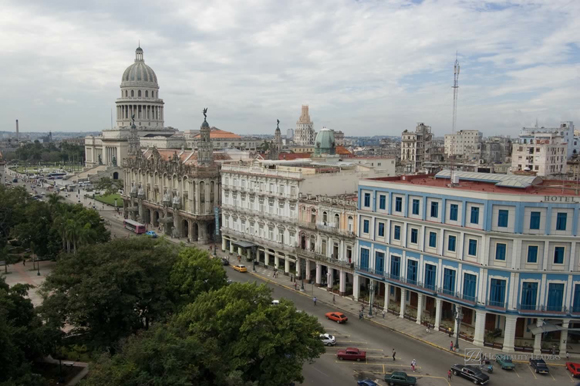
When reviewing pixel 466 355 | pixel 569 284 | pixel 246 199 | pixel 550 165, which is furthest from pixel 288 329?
pixel 550 165

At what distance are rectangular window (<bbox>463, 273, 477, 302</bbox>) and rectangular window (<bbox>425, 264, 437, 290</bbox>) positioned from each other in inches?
141

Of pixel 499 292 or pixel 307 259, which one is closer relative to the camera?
pixel 499 292

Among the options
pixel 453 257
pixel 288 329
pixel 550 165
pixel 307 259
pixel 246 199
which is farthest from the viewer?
pixel 550 165

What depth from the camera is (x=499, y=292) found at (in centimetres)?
4828

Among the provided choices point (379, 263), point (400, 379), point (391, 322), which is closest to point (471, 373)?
point (400, 379)

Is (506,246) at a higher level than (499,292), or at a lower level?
higher

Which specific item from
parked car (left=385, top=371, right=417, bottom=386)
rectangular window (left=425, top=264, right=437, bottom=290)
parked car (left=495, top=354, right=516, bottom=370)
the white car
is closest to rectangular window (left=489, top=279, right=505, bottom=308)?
parked car (left=495, top=354, right=516, bottom=370)

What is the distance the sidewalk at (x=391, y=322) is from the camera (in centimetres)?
4819

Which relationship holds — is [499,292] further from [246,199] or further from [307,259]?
[246,199]

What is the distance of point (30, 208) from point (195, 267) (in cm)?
4944

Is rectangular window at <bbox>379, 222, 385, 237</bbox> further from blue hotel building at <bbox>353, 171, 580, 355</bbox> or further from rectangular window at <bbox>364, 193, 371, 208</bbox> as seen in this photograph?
rectangular window at <bbox>364, 193, 371, 208</bbox>

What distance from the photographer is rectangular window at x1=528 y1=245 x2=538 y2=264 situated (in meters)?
47.4

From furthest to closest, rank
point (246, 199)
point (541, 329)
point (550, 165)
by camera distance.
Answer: point (550, 165)
point (246, 199)
point (541, 329)

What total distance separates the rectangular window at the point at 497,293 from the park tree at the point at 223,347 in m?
19.8
